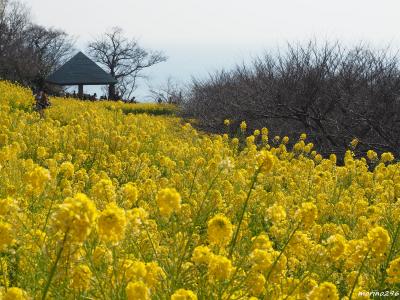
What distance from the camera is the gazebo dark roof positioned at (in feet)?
116

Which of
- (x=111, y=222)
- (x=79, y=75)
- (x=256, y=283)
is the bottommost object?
(x=256, y=283)

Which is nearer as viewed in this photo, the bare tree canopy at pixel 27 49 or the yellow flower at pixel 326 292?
the yellow flower at pixel 326 292

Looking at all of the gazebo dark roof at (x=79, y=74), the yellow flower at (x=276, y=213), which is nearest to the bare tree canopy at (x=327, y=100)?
the yellow flower at (x=276, y=213)

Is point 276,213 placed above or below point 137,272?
above

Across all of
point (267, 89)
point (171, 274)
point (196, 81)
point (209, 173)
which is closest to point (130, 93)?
point (196, 81)

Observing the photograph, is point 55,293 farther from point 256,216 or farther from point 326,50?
point 326,50

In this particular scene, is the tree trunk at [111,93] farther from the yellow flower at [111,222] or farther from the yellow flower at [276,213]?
the yellow flower at [111,222]

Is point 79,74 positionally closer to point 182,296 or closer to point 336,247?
point 336,247

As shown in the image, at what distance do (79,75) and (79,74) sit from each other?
150mm

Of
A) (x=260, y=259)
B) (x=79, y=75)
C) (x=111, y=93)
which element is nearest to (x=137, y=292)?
(x=260, y=259)

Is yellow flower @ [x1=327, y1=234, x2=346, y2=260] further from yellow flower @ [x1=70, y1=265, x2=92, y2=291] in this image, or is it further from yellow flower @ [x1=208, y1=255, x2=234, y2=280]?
yellow flower @ [x1=70, y1=265, x2=92, y2=291]

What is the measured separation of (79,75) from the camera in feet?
118

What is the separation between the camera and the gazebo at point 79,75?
35.4 m

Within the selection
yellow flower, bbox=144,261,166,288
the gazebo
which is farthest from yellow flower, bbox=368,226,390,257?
the gazebo
